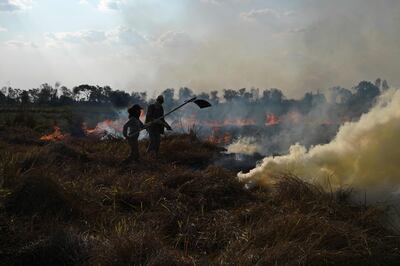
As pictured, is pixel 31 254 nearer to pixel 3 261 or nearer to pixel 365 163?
pixel 3 261

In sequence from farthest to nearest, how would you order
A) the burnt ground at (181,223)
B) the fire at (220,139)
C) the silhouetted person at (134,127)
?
the fire at (220,139), the silhouetted person at (134,127), the burnt ground at (181,223)

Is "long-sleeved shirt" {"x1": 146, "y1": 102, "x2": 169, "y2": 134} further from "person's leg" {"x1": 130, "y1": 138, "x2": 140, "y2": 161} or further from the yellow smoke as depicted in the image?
the yellow smoke

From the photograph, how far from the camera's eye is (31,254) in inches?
217

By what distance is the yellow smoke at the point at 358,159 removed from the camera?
8242 mm

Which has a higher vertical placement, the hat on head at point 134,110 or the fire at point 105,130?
the hat on head at point 134,110

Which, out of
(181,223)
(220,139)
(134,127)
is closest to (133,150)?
(134,127)

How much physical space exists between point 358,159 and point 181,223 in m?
4.04

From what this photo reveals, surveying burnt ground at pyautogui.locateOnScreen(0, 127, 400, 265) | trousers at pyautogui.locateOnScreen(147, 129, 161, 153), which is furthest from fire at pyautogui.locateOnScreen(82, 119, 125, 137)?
burnt ground at pyautogui.locateOnScreen(0, 127, 400, 265)

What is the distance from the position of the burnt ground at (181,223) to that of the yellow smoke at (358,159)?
0.66 m

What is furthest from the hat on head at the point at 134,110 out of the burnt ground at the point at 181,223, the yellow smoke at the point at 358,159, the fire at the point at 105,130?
the fire at the point at 105,130

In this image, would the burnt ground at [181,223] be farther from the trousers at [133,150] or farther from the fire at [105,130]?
the fire at [105,130]

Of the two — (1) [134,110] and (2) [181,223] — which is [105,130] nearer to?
(1) [134,110]

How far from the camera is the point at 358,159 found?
8.73m

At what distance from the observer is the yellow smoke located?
824 centimetres
